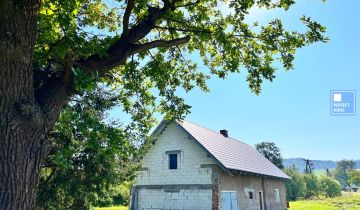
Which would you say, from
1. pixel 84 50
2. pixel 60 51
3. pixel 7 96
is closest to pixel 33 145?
pixel 7 96

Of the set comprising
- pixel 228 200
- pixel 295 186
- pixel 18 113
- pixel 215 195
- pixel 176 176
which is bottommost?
pixel 295 186

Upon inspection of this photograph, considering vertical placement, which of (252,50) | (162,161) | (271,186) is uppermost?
(252,50)

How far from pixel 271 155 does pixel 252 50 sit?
2407 inches

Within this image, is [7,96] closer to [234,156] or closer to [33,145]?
[33,145]

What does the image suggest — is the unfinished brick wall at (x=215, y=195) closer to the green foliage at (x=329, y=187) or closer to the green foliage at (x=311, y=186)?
the green foliage at (x=311, y=186)

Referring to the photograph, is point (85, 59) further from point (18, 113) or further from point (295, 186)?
point (295, 186)

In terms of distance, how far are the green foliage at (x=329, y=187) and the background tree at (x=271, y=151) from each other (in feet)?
41.9

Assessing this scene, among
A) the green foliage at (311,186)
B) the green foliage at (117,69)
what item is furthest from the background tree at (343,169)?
the green foliage at (117,69)

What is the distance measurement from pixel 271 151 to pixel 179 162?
165 ft

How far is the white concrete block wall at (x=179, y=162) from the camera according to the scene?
68.6ft

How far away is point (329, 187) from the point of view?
2854 inches

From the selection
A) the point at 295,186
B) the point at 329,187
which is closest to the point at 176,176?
the point at 295,186

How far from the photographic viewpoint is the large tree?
5656mm

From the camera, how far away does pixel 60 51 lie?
6703mm
